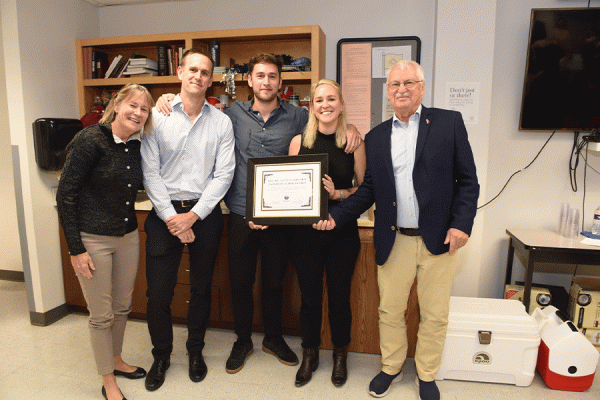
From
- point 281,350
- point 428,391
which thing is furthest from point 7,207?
point 428,391

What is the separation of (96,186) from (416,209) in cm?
153

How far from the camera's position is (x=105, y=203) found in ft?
6.15

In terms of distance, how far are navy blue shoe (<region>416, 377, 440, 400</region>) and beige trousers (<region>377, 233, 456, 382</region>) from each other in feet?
0.12

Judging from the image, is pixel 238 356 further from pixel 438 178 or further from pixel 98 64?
pixel 98 64

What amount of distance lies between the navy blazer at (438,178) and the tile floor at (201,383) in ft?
2.93

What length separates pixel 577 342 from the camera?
6.89ft

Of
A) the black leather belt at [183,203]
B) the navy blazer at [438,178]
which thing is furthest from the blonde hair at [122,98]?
the navy blazer at [438,178]

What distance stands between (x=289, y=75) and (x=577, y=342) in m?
2.49

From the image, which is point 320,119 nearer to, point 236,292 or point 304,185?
point 304,185

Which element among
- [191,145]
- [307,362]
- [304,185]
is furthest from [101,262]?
[307,362]

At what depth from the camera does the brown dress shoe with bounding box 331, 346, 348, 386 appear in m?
2.16

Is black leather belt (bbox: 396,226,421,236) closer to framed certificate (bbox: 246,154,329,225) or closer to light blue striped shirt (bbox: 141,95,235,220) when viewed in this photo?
framed certificate (bbox: 246,154,329,225)

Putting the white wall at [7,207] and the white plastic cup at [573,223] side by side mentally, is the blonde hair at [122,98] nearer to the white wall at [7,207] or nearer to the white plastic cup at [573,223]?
the white wall at [7,207]

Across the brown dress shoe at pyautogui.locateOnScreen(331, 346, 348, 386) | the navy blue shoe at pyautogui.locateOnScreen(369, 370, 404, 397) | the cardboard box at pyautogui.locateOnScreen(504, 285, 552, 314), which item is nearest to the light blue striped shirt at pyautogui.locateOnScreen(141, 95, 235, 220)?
the brown dress shoe at pyautogui.locateOnScreen(331, 346, 348, 386)
